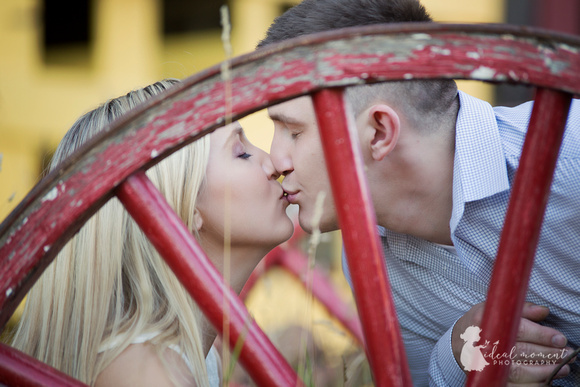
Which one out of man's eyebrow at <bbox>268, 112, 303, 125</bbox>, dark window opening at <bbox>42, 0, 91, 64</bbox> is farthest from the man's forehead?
dark window opening at <bbox>42, 0, 91, 64</bbox>

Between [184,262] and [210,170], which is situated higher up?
[184,262]

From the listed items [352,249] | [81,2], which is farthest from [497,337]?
[81,2]

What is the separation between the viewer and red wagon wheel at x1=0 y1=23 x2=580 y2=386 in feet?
2.77

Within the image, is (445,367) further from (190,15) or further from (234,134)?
(190,15)

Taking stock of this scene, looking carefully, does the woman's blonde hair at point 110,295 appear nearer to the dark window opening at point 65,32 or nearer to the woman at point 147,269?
the woman at point 147,269

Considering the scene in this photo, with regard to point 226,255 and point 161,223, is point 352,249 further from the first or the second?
point 226,255

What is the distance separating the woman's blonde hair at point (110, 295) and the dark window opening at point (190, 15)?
358cm

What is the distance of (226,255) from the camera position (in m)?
1.52

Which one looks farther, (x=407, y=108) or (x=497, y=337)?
→ (x=407, y=108)

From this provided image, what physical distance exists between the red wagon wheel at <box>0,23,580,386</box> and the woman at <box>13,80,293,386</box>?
50 cm

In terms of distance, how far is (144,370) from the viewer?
1326mm

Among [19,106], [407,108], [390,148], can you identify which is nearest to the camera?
[390,148]

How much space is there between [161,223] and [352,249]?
273mm

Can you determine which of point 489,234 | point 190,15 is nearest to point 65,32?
point 190,15
